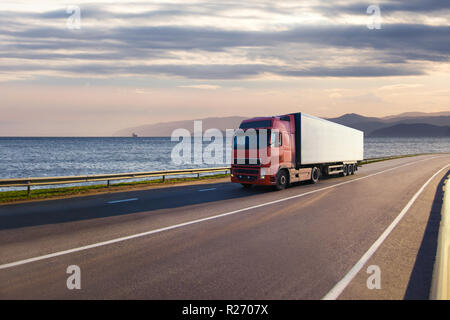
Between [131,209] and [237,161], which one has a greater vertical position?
[237,161]

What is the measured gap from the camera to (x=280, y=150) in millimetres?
17125

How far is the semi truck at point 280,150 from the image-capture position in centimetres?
1678

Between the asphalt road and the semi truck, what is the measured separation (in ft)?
10.8

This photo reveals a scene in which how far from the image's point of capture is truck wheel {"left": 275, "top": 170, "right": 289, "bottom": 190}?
17.2 m

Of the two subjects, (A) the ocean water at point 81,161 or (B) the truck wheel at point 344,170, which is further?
(A) the ocean water at point 81,161

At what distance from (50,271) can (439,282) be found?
6042 mm

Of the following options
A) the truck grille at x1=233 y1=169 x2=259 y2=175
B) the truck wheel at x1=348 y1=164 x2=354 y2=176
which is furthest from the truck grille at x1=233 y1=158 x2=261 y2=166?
the truck wheel at x1=348 y1=164 x2=354 y2=176

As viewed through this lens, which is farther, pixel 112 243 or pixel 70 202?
pixel 70 202

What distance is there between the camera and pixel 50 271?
5949 mm

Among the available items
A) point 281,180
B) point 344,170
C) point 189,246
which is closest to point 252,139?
point 281,180
